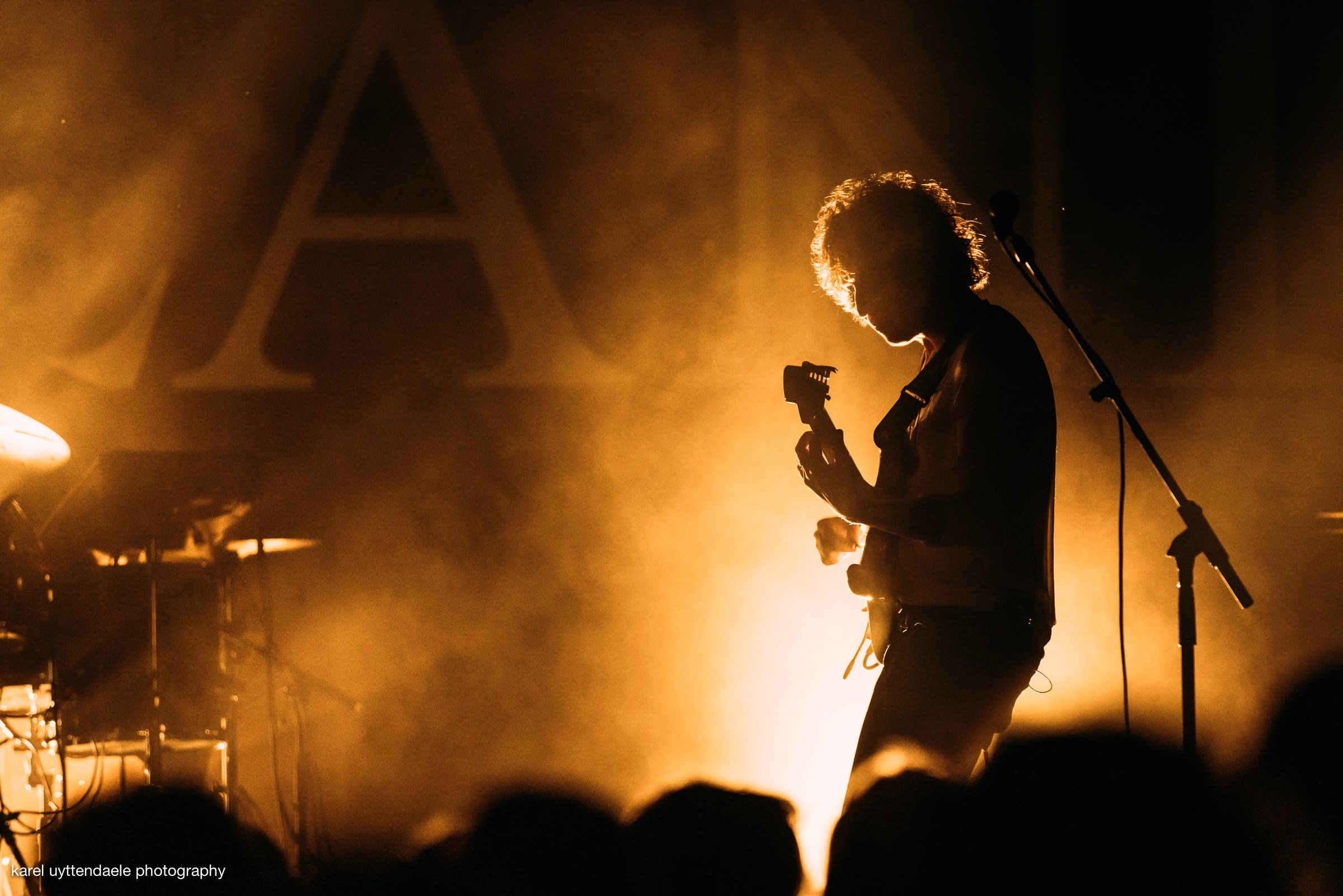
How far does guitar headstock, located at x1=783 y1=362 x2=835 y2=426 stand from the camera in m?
1.81

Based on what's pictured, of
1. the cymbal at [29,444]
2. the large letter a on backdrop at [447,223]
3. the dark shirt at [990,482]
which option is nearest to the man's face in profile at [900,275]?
the dark shirt at [990,482]

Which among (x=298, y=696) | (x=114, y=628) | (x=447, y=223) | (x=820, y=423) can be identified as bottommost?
(x=298, y=696)

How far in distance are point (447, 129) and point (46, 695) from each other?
89.7 inches

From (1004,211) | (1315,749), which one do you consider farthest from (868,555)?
(1315,749)

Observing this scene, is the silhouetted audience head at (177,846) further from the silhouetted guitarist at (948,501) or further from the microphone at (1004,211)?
the microphone at (1004,211)

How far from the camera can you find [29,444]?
7.66ft

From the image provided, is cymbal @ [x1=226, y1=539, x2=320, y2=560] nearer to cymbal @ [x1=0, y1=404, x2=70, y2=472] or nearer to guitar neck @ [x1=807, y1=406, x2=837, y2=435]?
cymbal @ [x1=0, y1=404, x2=70, y2=472]

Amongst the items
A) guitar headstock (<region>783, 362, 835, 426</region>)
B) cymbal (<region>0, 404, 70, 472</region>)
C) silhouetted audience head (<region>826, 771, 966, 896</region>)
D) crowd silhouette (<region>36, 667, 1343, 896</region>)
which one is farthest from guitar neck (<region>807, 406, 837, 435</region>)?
cymbal (<region>0, 404, 70, 472</region>)

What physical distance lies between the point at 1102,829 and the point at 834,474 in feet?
2.27

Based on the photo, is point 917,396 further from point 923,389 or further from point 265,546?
point 265,546

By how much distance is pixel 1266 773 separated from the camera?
1827 millimetres

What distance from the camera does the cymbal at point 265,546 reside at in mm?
3068

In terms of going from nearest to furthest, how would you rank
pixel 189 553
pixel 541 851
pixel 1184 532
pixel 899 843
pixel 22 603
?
pixel 899 843 → pixel 541 851 → pixel 1184 532 → pixel 22 603 → pixel 189 553

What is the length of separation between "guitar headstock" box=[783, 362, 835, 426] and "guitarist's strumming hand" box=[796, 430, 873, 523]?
0.06 metres
